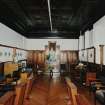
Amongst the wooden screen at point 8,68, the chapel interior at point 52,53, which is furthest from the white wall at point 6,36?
the wooden screen at point 8,68

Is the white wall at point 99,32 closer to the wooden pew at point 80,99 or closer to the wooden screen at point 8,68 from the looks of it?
the wooden screen at point 8,68

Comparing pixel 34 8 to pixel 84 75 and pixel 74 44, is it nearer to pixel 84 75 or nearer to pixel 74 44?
pixel 84 75

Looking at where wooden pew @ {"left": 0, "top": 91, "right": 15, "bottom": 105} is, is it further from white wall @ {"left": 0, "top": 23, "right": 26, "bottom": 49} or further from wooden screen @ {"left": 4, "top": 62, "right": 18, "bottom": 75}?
white wall @ {"left": 0, "top": 23, "right": 26, "bottom": 49}

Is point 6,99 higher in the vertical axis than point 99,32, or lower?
lower

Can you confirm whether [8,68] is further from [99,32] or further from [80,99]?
[80,99]

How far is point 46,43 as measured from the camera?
16094 millimetres

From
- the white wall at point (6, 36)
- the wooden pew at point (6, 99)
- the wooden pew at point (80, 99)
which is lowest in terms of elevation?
the wooden pew at point (80, 99)

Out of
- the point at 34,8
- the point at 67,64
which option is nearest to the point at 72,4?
the point at 34,8

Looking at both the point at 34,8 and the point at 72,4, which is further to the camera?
the point at 34,8

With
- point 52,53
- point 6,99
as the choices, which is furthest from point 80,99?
point 52,53

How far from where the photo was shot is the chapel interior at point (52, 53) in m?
6.50

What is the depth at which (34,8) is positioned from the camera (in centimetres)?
848

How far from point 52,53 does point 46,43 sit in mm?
896

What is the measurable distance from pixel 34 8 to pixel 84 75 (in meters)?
3.70
